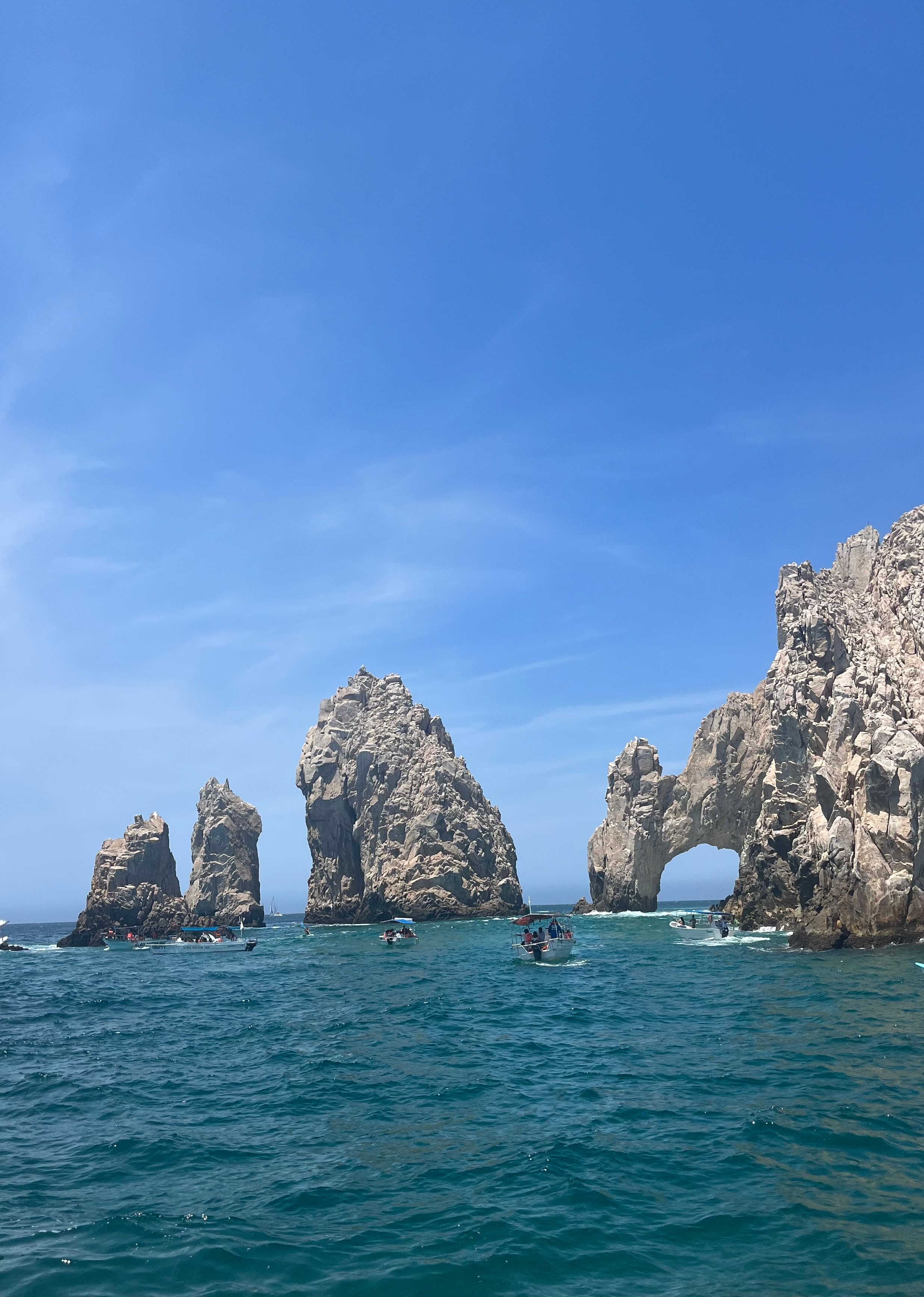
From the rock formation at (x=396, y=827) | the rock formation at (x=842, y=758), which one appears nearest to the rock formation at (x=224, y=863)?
the rock formation at (x=396, y=827)

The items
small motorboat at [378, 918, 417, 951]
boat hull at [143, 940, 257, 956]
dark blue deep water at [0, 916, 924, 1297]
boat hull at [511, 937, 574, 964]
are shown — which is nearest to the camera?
dark blue deep water at [0, 916, 924, 1297]

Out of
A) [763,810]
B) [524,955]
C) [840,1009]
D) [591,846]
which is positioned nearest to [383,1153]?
[840,1009]

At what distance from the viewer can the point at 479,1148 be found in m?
15.7

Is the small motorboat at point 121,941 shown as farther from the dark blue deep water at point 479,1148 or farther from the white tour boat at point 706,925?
the dark blue deep water at point 479,1148

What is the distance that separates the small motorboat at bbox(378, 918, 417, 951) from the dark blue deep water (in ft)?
109

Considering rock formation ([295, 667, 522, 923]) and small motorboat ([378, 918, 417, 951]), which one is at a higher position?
rock formation ([295, 667, 522, 923])

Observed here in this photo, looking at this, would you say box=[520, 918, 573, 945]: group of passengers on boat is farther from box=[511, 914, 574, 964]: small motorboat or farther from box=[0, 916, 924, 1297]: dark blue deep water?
box=[0, 916, 924, 1297]: dark blue deep water

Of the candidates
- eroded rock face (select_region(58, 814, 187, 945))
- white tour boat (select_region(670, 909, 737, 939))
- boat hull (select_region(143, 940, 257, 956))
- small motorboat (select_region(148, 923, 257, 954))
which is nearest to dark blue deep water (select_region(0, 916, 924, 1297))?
white tour boat (select_region(670, 909, 737, 939))

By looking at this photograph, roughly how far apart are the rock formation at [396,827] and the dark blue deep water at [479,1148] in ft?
219

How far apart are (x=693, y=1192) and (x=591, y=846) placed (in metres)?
101

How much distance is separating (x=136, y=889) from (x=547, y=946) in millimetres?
70788

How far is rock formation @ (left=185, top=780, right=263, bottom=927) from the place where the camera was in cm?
11044

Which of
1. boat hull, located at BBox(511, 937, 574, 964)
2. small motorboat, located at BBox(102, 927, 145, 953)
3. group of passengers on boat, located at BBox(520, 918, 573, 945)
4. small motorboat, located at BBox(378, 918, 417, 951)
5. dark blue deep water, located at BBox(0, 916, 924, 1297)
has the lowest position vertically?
small motorboat, located at BBox(102, 927, 145, 953)

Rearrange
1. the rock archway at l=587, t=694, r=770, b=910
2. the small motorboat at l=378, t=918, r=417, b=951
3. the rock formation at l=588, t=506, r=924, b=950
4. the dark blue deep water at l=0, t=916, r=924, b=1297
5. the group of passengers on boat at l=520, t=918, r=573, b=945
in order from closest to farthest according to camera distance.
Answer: the dark blue deep water at l=0, t=916, r=924, b=1297 → the rock formation at l=588, t=506, r=924, b=950 → the group of passengers on boat at l=520, t=918, r=573, b=945 → the small motorboat at l=378, t=918, r=417, b=951 → the rock archway at l=587, t=694, r=770, b=910
